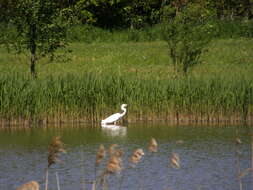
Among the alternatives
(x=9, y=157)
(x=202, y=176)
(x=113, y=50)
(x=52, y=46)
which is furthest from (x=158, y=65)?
(x=202, y=176)

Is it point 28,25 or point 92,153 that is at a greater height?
point 28,25

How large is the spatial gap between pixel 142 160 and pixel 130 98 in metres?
5.92

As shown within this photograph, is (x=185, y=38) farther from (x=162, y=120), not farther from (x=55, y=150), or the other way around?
(x=55, y=150)

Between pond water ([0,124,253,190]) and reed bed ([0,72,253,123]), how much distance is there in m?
0.75

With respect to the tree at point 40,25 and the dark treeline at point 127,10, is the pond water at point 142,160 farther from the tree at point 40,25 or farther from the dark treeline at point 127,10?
the dark treeline at point 127,10

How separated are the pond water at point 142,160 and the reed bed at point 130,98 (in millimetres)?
748

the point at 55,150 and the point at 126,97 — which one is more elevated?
the point at 55,150

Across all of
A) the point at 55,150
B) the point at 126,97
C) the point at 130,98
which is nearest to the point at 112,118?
the point at 130,98

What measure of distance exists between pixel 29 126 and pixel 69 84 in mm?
1588

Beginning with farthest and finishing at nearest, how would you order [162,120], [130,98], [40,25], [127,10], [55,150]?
1. [127,10]
2. [40,25]
3. [130,98]
4. [162,120]
5. [55,150]

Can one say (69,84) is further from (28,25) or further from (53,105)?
(28,25)

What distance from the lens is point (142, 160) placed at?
16109mm

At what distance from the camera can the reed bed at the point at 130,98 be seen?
843 inches

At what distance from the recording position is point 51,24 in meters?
23.6
